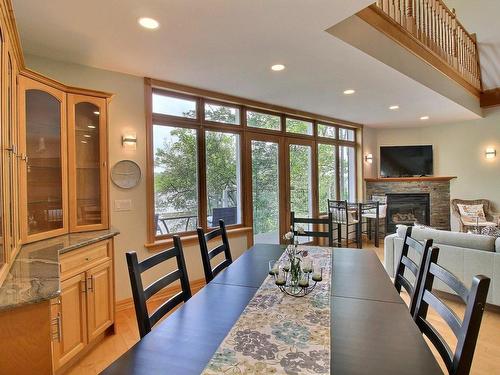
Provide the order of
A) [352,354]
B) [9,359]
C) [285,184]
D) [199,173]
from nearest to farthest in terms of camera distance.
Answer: [352,354]
[9,359]
[199,173]
[285,184]

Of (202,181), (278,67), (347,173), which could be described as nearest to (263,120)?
(202,181)

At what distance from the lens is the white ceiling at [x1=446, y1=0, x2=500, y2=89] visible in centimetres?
569

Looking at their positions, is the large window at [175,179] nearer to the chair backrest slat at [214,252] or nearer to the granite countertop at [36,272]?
the granite countertop at [36,272]

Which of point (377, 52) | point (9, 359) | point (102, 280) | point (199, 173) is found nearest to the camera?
point (9, 359)

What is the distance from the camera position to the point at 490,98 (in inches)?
240

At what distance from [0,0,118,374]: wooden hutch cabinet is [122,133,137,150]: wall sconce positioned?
50 centimetres

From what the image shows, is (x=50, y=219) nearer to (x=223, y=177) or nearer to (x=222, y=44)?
(x=222, y=44)

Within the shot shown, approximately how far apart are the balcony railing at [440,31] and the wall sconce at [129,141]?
300 centimetres

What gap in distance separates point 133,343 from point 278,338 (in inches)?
78.4

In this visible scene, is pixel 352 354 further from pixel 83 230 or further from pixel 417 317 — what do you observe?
pixel 83 230

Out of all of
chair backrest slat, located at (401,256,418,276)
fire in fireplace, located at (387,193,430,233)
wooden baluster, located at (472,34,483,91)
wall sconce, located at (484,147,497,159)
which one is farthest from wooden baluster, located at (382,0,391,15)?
wall sconce, located at (484,147,497,159)

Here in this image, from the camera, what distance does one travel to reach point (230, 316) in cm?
138

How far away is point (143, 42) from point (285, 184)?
3.30 m

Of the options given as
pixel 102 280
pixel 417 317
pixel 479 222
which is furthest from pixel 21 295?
pixel 479 222
